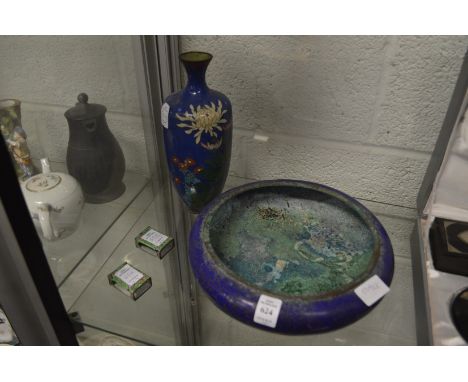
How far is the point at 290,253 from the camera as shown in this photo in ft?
2.29

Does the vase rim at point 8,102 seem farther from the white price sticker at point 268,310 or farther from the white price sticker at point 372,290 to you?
the white price sticker at point 372,290

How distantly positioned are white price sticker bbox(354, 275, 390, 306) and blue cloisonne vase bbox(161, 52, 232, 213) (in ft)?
1.06

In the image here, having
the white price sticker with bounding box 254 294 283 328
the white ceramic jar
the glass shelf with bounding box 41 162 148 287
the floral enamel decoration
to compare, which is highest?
the floral enamel decoration

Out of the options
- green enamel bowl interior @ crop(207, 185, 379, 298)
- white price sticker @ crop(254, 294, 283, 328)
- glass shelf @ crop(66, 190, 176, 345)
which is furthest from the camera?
glass shelf @ crop(66, 190, 176, 345)

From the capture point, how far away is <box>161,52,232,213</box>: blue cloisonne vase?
0.66 m

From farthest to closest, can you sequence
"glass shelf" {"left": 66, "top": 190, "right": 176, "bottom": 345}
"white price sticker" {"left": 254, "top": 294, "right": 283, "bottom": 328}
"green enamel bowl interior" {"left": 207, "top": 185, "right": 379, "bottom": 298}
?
1. "glass shelf" {"left": 66, "top": 190, "right": 176, "bottom": 345}
2. "green enamel bowl interior" {"left": 207, "top": 185, "right": 379, "bottom": 298}
3. "white price sticker" {"left": 254, "top": 294, "right": 283, "bottom": 328}

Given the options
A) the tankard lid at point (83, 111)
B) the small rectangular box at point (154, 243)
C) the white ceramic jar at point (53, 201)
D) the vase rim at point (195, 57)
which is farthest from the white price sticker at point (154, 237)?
the vase rim at point (195, 57)

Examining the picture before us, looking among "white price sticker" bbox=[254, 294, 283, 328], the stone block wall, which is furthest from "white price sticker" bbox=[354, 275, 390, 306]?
the stone block wall

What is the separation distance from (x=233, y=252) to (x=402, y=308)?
1.06 ft

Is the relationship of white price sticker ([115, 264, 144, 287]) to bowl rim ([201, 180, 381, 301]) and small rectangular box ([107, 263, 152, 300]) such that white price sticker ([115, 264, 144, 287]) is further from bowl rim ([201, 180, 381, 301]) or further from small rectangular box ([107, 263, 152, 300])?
bowl rim ([201, 180, 381, 301])

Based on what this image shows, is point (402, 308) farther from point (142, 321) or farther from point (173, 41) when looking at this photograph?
point (173, 41)

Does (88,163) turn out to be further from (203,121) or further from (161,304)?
(161,304)

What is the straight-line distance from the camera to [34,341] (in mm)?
644

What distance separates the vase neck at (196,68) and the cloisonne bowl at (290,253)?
0.20 metres
